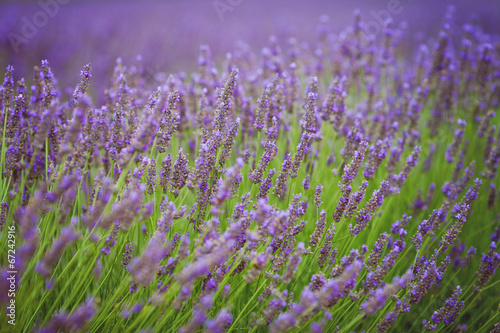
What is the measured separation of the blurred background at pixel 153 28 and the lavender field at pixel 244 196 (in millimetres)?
76

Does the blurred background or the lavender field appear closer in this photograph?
the lavender field

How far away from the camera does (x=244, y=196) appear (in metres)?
1.50

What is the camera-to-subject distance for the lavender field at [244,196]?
1.31 metres

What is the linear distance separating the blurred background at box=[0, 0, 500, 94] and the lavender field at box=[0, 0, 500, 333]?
76 millimetres

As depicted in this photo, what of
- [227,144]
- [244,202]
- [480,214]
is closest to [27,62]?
[227,144]

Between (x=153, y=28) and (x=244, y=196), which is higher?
(x=153, y=28)

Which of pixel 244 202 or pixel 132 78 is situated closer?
pixel 244 202

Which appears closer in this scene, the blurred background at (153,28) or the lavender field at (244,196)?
the lavender field at (244,196)

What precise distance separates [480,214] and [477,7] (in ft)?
24.6

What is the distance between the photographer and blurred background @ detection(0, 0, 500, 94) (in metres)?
4.58

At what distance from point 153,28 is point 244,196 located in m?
6.56

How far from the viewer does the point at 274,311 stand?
1.32m

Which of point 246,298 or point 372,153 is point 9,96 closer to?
point 246,298

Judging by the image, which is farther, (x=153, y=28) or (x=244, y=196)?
(x=153, y=28)
